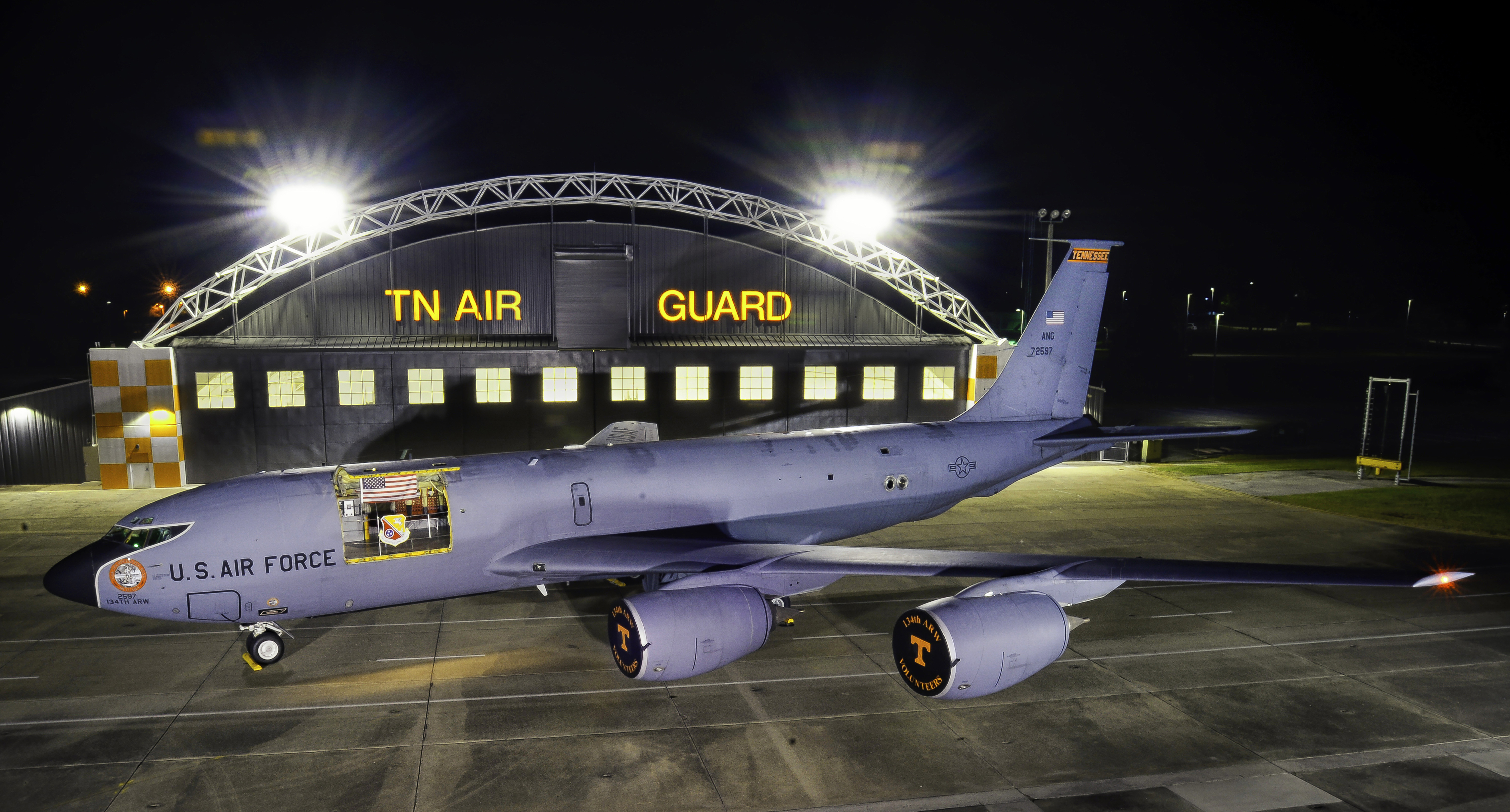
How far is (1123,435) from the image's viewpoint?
21.0 meters

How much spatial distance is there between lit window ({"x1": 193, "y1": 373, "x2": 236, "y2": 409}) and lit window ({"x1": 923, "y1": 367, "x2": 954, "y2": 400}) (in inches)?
1152

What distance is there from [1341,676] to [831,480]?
36.8 ft

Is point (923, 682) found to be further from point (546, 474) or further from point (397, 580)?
point (397, 580)

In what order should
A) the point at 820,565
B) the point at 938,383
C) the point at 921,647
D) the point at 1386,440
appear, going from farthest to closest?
1. the point at 1386,440
2. the point at 938,383
3. the point at 820,565
4. the point at 921,647

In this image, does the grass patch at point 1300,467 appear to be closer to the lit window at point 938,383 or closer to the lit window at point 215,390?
the lit window at point 938,383

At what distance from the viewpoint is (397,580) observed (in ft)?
51.2

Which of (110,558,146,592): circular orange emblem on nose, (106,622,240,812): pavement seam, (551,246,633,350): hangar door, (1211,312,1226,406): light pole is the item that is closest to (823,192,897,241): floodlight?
(551,246,633,350): hangar door

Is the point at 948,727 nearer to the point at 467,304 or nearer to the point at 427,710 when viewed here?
the point at 427,710

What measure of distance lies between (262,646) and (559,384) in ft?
61.4

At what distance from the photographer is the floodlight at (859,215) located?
33625 millimetres

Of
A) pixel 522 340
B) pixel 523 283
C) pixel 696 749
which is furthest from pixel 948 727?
pixel 523 283

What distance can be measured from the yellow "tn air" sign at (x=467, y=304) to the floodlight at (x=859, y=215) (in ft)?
46.6

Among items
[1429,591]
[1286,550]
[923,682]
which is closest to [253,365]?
[923,682]

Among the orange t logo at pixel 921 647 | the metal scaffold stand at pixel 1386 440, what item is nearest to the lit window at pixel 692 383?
the orange t logo at pixel 921 647
